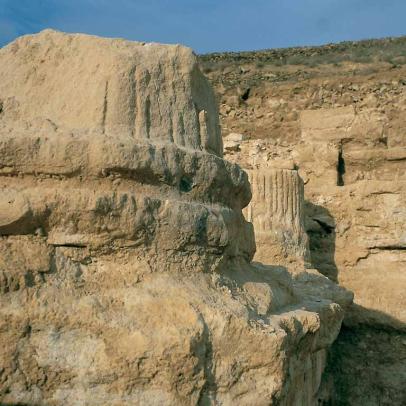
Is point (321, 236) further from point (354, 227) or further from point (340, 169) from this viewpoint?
point (340, 169)

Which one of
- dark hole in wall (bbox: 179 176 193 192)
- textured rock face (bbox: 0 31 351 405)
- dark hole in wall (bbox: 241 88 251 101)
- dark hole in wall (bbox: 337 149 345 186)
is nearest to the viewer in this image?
textured rock face (bbox: 0 31 351 405)

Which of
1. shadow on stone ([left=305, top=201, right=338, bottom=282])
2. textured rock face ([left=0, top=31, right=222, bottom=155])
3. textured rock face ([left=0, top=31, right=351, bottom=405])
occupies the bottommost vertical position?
shadow on stone ([left=305, top=201, right=338, bottom=282])

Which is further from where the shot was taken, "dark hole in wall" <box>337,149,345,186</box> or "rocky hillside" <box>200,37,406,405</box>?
"dark hole in wall" <box>337,149,345,186</box>

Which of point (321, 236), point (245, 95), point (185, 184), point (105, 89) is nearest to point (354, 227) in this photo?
point (321, 236)

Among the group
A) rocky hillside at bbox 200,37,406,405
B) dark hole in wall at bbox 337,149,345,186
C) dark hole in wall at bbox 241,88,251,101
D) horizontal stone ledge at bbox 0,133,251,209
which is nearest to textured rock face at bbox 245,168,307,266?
rocky hillside at bbox 200,37,406,405

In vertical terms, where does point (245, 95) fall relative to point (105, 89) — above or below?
above

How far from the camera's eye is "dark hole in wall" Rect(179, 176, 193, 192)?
3.02 meters

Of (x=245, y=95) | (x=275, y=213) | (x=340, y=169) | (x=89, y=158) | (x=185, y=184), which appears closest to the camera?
(x=89, y=158)

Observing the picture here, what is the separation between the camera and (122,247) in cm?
281

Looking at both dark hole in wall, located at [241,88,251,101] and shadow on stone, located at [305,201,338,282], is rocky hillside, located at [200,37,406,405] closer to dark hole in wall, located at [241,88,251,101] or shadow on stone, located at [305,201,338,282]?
shadow on stone, located at [305,201,338,282]

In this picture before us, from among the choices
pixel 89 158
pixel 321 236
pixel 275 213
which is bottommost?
pixel 321 236

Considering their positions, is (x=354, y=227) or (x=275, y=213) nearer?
(x=275, y=213)

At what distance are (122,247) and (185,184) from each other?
45cm

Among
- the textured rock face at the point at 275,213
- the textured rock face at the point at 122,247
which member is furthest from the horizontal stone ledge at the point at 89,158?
the textured rock face at the point at 275,213
